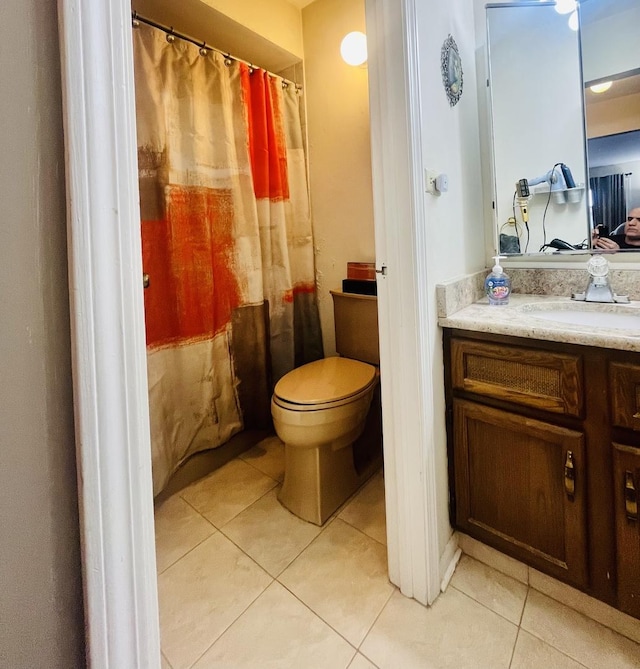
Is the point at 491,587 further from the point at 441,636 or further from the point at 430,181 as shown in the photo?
the point at 430,181

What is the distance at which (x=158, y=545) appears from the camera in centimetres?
144

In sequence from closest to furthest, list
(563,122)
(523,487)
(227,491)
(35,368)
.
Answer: (35,368)
(523,487)
(563,122)
(227,491)

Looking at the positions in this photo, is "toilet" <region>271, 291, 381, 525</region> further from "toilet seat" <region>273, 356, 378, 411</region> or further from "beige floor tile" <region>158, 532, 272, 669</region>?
"beige floor tile" <region>158, 532, 272, 669</region>

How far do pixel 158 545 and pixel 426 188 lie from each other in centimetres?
154

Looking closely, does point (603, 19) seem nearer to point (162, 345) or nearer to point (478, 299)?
point (478, 299)

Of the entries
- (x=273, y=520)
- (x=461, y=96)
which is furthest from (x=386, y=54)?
(x=273, y=520)

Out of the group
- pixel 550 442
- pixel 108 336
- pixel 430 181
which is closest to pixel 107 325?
pixel 108 336

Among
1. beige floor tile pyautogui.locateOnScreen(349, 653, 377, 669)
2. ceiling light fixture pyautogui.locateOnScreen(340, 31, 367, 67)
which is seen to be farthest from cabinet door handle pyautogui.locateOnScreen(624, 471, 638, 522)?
ceiling light fixture pyautogui.locateOnScreen(340, 31, 367, 67)

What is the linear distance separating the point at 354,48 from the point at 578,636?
2.28 m

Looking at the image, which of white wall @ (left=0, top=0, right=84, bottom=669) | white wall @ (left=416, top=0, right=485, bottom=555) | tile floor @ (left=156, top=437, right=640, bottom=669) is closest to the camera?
white wall @ (left=0, top=0, right=84, bottom=669)

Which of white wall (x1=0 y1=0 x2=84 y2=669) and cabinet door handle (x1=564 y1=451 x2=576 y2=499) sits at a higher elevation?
white wall (x1=0 y1=0 x2=84 y2=669)

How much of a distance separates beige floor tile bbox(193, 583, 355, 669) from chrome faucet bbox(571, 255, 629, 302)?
1299 mm

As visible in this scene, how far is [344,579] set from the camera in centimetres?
125

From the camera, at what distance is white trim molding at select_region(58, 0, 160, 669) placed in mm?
399
